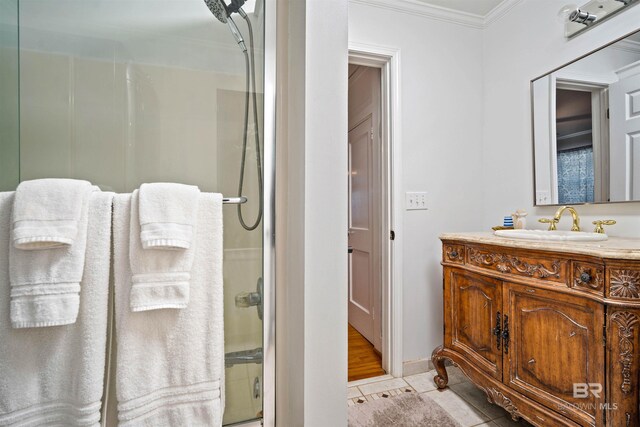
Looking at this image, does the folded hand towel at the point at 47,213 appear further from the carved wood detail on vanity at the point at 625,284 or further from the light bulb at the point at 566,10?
the light bulb at the point at 566,10

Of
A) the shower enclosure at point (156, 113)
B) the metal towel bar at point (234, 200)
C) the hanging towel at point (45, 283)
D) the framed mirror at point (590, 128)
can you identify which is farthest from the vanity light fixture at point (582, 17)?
the hanging towel at point (45, 283)

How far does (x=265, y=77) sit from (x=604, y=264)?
4.09ft

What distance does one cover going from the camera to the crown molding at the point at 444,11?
1870 millimetres

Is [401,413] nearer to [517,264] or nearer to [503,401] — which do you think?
[503,401]

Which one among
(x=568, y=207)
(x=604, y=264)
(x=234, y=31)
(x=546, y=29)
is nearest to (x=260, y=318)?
(x=234, y=31)

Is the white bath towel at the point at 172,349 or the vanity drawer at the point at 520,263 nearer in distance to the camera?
the white bath towel at the point at 172,349

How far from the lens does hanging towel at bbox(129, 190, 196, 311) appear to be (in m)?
0.68

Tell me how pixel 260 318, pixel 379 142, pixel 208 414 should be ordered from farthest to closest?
1. pixel 379 142
2. pixel 260 318
3. pixel 208 414

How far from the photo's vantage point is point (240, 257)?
0.90 meters

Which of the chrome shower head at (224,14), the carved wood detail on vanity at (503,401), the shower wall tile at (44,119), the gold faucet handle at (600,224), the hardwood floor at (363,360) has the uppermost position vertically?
the chrome shower head at (224,14)

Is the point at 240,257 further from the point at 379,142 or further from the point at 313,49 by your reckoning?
the point at 379,142

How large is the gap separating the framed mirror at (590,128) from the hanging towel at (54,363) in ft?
6.84

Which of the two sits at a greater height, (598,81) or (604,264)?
(598,81)

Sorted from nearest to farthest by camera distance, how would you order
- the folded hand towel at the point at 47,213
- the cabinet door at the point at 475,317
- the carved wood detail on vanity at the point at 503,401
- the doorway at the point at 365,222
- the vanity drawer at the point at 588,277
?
the folded hand towel at the point at 47,213 < the vanity drawer at the point at 588,277 < the carved wood detail on vanity at the point at 503,401 < the cabinet door at the point at 475,317 < the doorway at the point at 365,222
